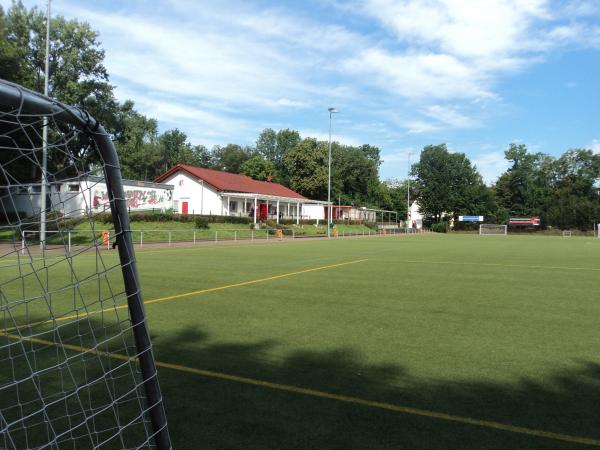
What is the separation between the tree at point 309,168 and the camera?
7775cm

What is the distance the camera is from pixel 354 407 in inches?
166

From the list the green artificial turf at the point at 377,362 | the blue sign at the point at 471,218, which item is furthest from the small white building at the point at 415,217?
the green artificial turf at the point at 377,362

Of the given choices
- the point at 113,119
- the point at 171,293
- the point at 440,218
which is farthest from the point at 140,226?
the point at 440,218

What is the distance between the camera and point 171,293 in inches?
410

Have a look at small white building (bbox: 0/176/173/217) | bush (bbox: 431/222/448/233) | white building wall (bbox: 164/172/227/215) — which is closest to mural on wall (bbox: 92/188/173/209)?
white building wall (bbox: 164/172/227/215)

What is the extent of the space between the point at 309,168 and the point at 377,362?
7346 cm

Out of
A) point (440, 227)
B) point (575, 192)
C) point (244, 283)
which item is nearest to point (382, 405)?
point (244, 283)

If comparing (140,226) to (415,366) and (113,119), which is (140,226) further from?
(415,366)

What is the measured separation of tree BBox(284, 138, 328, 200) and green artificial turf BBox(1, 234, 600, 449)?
6649 centimetres

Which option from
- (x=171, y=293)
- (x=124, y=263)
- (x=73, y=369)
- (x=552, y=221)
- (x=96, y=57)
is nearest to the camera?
(x=124, y=263)

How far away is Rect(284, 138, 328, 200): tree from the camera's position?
77750 mm

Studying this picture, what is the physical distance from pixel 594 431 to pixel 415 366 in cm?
191

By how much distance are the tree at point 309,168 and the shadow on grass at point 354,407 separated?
72261 millimetres

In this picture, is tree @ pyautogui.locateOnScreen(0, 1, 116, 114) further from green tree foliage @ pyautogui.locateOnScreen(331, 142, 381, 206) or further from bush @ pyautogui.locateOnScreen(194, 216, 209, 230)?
green tree foliage @ pyautogui.locateOnScreen(331, 142, 381, 206)
